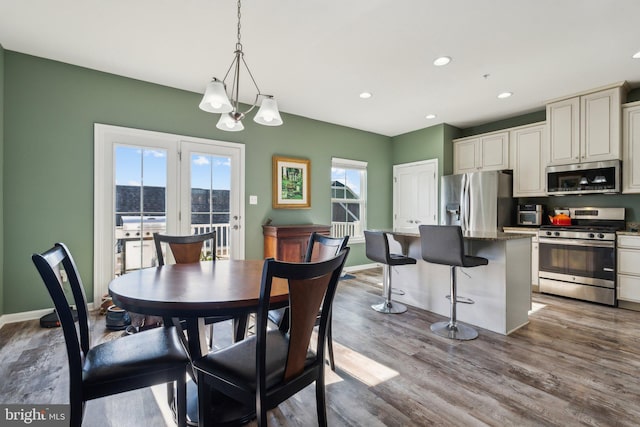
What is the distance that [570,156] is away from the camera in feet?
13.2

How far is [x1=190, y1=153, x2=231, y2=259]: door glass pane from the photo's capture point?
3945 millimetres

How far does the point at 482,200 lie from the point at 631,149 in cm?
169

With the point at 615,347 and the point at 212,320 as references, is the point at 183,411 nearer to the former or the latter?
the point at 212,320

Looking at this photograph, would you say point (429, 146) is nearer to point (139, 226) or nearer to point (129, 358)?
point (139, 226)

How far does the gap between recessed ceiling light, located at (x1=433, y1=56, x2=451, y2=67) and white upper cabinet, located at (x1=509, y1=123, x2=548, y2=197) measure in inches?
87.1

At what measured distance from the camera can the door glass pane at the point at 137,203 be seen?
3.46 metres

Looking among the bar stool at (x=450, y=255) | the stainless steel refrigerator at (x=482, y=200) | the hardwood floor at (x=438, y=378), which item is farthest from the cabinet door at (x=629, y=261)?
the bar stool at (x=450, y=255)

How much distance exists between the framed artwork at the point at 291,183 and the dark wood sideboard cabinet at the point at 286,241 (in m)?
0.51

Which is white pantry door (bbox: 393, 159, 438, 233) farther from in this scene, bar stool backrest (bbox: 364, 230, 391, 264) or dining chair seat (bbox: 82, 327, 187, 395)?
dining chair seat (bbox: 82, 327, 187, 395)

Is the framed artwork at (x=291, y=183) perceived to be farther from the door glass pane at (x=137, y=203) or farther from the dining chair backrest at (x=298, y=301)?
the dining chair backrest at (x=298, y=301)

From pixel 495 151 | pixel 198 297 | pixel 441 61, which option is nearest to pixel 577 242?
pixel 495 151

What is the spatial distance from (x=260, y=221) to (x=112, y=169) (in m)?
1.91

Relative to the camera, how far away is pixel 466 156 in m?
5.29

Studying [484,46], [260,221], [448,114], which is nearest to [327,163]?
[260,221]
